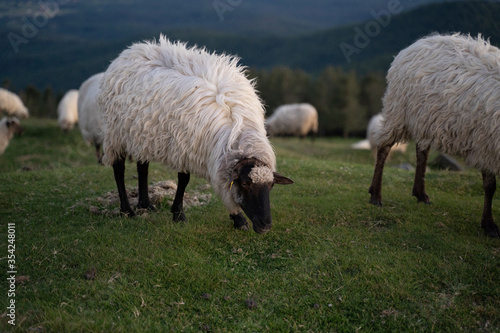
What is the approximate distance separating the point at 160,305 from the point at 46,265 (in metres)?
1.72

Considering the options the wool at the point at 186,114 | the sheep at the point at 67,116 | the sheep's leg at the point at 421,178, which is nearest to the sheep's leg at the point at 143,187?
the wool at the point at 186,114

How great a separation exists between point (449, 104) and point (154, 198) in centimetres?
526

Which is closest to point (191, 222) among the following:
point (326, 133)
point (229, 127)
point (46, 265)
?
point (229, 127)

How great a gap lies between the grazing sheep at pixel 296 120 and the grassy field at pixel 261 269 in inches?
1002

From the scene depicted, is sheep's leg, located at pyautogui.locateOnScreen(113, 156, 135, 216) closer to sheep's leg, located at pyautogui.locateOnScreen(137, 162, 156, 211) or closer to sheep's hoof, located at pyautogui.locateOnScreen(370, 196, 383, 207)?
sheep's leg, located at pyautogui.locateOnScreen(137, 162, 156, 211)

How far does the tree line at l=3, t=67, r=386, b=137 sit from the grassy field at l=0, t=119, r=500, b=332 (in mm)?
43812

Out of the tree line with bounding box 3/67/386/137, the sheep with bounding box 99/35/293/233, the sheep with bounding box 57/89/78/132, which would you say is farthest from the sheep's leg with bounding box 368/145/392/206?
the tree line with bounding box 3/67/386/137

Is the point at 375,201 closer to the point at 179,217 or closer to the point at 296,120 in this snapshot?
the point at 179,217

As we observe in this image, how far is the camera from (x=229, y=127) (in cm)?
518

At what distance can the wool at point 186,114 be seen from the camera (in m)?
5.01

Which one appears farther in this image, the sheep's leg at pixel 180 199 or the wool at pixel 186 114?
the sheep's leg at pixel 180 199

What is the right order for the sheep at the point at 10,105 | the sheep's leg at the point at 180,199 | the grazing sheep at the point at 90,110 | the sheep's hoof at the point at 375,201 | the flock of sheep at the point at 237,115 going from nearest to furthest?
the flock of sheep at the point at 237,115 < the sheep's leg at the point at 180,199 < the sheep's hoof at the point at 375,201 < the grazing sheep at the point at 90,110 < the sheep at the point at 10,105

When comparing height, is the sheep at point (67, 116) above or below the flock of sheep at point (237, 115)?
below

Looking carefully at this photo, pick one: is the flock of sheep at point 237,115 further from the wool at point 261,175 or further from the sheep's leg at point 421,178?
the sheep's leg at point 421,178
